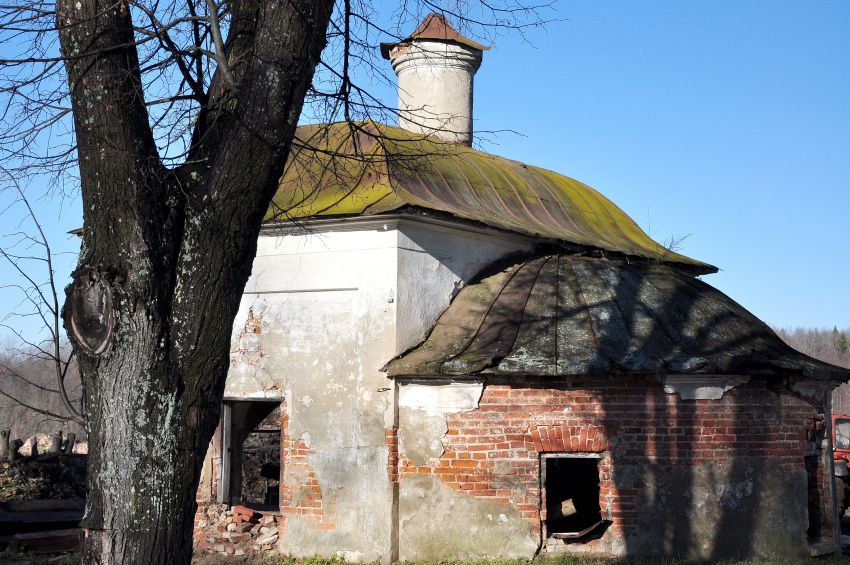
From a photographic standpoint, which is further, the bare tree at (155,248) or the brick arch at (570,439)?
the brick arch at (570,439)

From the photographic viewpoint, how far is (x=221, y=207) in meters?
4.26

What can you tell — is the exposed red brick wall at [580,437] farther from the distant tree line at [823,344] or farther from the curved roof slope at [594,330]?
the distant tree line at [823,344]

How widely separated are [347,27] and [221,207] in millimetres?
1959

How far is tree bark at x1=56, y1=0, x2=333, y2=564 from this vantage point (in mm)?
4133

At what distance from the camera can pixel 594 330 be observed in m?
10.4

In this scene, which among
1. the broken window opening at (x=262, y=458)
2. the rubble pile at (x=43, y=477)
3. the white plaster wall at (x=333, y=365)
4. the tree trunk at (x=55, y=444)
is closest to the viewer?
the white plaster wall at (x=333, y=365)

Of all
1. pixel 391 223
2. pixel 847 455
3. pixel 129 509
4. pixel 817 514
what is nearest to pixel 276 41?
pixel 129 509

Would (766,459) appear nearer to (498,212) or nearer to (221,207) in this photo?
(498,212)

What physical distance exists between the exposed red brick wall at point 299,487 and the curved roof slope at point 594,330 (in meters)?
1.57

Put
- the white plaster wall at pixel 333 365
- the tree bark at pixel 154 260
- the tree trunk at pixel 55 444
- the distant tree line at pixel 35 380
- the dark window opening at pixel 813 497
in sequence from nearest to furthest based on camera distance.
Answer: the tree bark at pixel 154 260, the distant tree line at pixel 35 380, the white plaster wall at pixel 333 365, the dark window opening at pixel 813 497, the tree trunk at pixel 55 444

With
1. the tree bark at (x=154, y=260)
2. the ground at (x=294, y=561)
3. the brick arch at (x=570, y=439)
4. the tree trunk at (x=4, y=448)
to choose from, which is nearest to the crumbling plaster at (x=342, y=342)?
the ground at (x=294, y=561)

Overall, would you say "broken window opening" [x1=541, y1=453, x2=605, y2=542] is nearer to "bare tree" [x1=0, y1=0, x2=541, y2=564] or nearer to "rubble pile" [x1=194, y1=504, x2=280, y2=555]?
"rubble pile" [x1=194, y1=504, x2=280, y2=555]

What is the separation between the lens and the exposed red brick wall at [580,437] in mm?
9914

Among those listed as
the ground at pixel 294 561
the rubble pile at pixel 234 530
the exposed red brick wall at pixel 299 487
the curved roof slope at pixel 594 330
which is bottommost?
the ground at pixel 294 561
